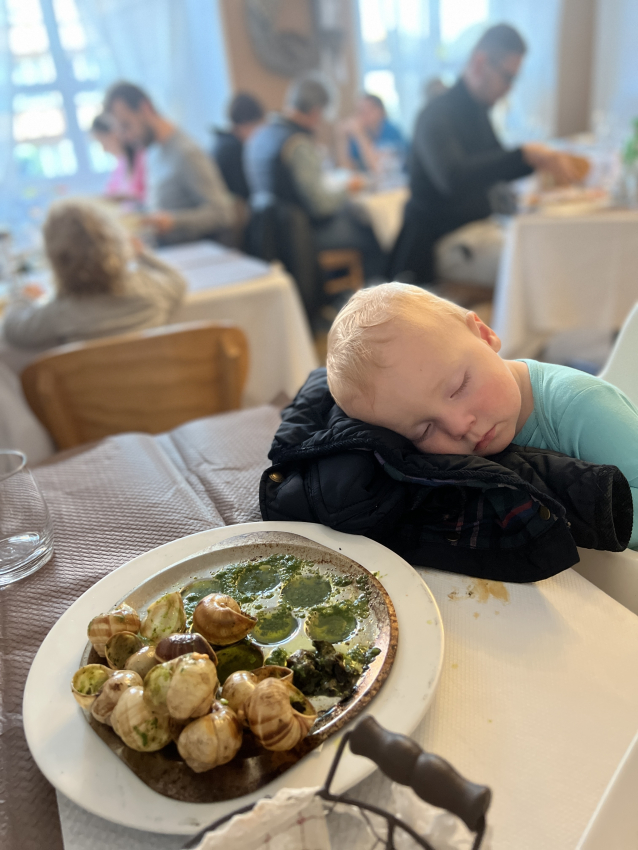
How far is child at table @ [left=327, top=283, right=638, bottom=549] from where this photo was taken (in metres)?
0.75

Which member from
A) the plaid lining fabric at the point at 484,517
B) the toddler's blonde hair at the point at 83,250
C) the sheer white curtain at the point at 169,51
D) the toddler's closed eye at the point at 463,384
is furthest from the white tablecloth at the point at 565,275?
the sheer white curtain at the point at 169,51

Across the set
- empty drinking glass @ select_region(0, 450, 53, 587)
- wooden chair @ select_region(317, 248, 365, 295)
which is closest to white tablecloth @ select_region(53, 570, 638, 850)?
empty drinking glass @ select_region(0, 450, 53, 587)

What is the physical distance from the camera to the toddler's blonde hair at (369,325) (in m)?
0.77

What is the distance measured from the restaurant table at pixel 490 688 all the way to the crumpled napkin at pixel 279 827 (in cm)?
7

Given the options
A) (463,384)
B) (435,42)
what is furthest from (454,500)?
(435,42)

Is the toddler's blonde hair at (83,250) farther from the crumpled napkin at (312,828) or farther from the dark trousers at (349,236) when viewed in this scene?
the dark trousers at (349,236)

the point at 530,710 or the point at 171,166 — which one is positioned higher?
the point at 171,166

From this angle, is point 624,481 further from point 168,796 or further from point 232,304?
point 232,304

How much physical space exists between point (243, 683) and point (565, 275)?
2468 mm

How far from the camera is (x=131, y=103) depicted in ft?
11.1

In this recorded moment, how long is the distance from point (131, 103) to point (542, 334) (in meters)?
2.50

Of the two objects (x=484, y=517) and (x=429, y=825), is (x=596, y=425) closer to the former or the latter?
(x=484, y=517)

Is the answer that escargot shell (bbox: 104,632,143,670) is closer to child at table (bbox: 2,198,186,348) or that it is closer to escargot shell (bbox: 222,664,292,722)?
escargot shell (bbox: 222,664,292,722)

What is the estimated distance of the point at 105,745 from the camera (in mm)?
488
